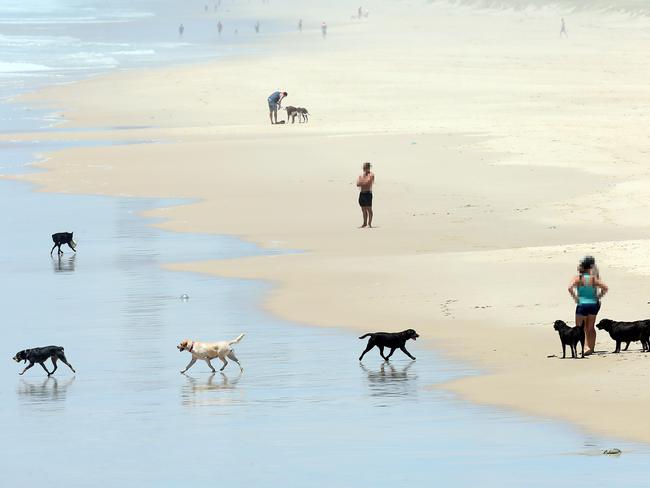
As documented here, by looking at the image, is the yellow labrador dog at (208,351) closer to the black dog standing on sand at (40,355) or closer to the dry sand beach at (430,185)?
the black dog standing on sand at (40,355)

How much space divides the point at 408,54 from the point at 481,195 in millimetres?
53746

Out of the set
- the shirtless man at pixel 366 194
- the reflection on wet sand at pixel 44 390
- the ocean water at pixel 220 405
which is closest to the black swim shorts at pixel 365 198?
the shirtless man at pixel 366 194

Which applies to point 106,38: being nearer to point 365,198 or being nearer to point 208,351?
point 365,198

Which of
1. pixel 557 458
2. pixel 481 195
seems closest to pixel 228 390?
pixel 557 458

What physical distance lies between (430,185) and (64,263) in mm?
11432

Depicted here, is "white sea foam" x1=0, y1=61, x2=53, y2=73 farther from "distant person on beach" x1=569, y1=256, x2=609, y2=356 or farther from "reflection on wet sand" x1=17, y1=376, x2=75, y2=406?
"distant person on beach" x1=569, y1=256, x2=609, y2=356

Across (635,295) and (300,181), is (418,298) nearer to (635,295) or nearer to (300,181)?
(635,295)

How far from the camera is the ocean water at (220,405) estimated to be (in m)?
12.4

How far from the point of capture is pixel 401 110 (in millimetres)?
55875

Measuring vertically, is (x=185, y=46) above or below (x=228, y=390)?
above

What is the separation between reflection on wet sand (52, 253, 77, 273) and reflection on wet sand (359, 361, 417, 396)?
31.6 feet

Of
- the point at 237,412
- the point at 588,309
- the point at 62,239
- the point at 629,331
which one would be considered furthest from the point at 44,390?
the point at 62,239

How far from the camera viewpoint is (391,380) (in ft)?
53.5

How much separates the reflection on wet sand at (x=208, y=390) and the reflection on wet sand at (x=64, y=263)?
30.5 feet
